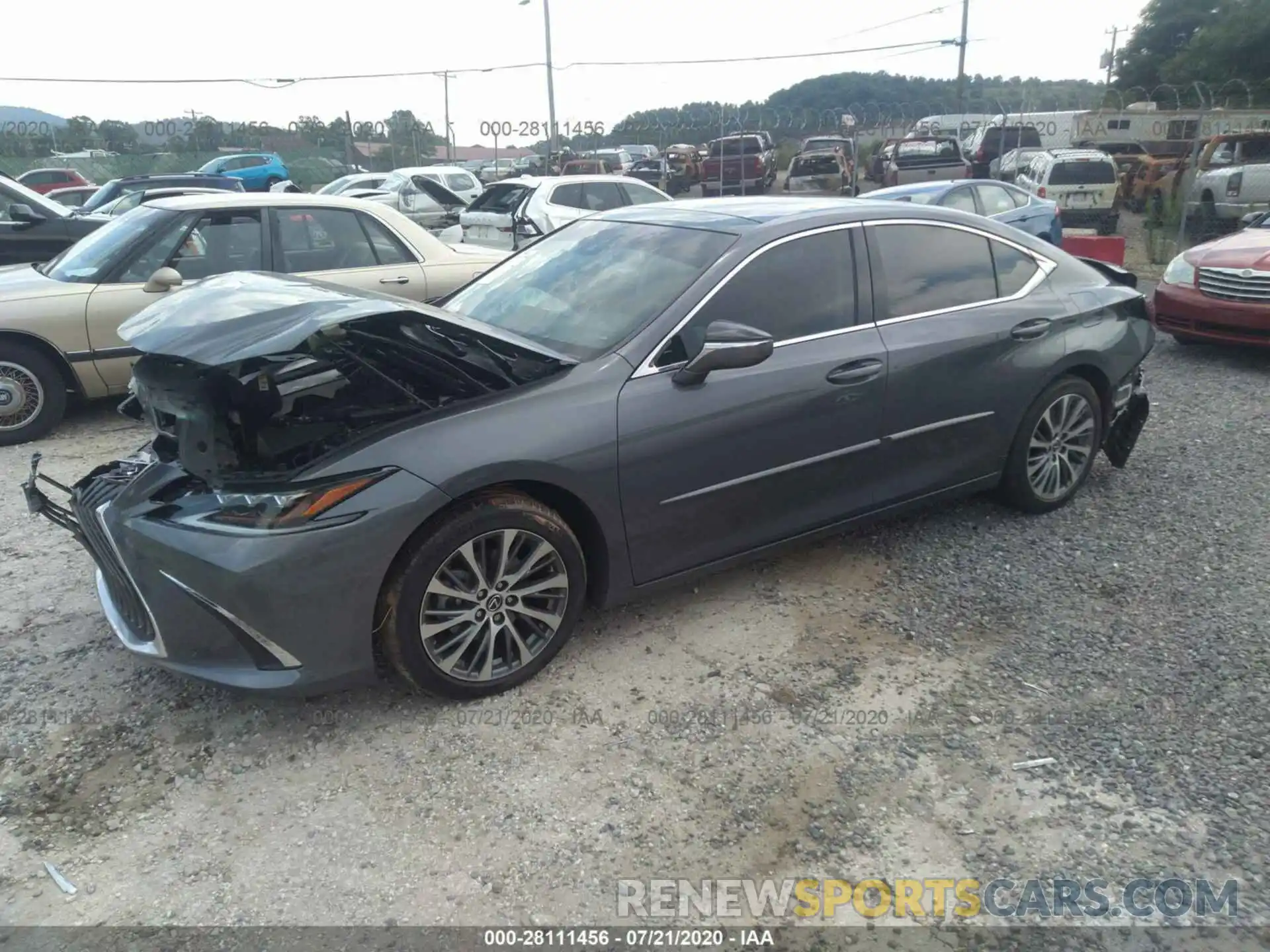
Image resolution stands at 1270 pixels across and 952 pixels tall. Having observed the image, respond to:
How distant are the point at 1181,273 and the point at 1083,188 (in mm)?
9717

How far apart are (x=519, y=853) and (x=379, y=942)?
1.46ft

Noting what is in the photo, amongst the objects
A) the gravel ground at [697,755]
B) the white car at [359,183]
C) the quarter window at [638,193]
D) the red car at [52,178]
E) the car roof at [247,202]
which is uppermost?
the red car at [52,178]

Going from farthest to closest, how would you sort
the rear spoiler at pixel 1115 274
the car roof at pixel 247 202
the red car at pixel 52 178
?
the red car at pixel 52 178
the car roof at pixel 247 202
the rear spoiler at pixel 1115 274

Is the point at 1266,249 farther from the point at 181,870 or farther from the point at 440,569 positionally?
the point at 181,870

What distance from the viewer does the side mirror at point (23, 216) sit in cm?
801

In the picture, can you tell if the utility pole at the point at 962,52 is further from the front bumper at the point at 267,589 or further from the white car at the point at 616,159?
the front bumper at the point at 267,589

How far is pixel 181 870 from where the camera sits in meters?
2.60

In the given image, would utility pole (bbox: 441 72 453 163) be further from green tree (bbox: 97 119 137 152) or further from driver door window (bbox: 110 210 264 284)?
driver door window (bbox: 110 210 264 284)

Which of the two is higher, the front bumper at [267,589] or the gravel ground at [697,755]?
the front bumper at [267,589]

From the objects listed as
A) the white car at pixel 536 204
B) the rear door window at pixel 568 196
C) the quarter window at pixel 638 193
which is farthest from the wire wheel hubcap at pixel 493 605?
the quarter window at pixel 638 193

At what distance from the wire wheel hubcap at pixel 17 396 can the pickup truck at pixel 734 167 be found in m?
20.5

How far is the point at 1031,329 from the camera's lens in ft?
14.8

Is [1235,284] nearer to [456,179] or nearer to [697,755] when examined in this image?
[697,755]

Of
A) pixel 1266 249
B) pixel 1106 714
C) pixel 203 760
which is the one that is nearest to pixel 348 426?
pixel 203 760
